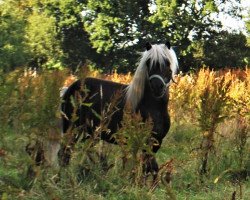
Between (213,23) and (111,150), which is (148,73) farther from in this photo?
(213,23)

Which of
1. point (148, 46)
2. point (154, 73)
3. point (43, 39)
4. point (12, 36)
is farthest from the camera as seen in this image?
point (43, 39)

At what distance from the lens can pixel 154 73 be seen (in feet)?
19.9

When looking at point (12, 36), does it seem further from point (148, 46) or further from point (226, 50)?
point (226, 50)

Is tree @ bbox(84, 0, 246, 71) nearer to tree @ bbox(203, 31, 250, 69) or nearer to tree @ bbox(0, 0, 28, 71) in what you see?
tree @ bbox(203, 31, 250, 69)

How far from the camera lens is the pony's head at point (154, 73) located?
6.04 meters

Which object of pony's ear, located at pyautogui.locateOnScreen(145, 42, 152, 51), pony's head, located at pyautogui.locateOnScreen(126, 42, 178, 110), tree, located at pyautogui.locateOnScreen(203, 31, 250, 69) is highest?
tree, located at pyautogui.locateOnScreen(203, 31, 250, 69)

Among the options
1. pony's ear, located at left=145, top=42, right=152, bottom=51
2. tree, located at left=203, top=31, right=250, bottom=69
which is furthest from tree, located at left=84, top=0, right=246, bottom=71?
pony's ear, located at left=145, top=42, right=152, bottom=51

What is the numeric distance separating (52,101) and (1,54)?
15480 mm

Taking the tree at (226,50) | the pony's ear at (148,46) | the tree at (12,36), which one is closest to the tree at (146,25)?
the tree at (226,50)

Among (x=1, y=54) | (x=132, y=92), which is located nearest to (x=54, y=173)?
(x=132, y=92)

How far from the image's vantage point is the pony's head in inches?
238

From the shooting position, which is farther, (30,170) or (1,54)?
(1,54)

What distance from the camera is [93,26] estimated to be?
44438mm

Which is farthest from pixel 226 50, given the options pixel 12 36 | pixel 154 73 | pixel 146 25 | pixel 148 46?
pixel 154 73
